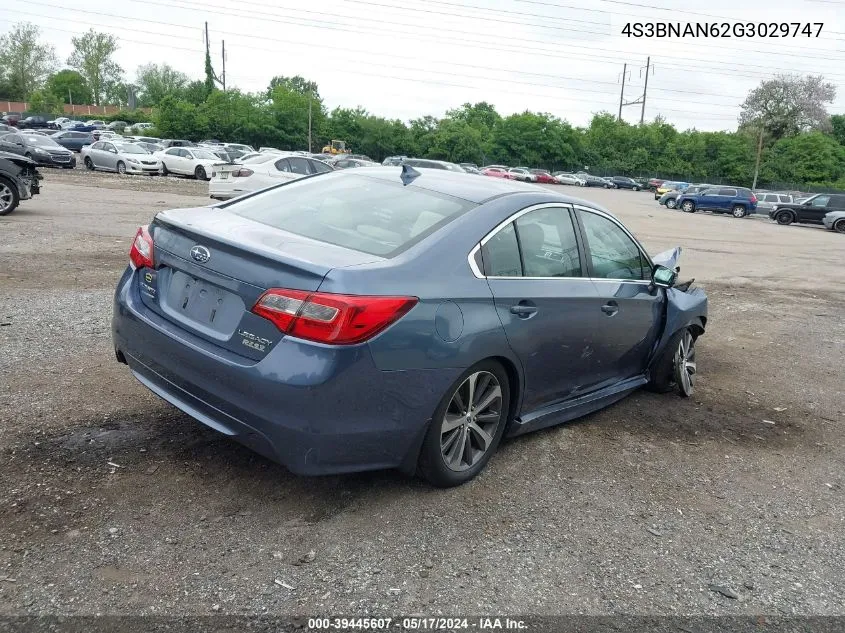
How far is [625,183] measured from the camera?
247 ft

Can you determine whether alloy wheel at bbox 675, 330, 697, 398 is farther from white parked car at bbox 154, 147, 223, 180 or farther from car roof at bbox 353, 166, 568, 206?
white parked car at bbox 154, 147, 223, 180

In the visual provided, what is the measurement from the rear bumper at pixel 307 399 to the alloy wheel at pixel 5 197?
11246mm

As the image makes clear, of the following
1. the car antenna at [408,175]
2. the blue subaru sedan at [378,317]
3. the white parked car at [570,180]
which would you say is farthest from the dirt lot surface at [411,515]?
the white parked car at [570,180]

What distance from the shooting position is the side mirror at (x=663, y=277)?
17.4ft

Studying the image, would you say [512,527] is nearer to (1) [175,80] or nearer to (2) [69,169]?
(2) [69,169]

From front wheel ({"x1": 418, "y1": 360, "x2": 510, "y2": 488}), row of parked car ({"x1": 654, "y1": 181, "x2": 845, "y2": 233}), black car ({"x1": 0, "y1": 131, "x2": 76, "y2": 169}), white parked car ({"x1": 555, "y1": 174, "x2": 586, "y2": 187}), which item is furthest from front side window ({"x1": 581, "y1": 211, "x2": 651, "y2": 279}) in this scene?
white parked car ({"x1": 555, "y1": 174, "x2": 586, "y2": 187})

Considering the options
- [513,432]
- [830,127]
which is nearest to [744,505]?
[513,432]

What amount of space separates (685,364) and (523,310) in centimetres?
249

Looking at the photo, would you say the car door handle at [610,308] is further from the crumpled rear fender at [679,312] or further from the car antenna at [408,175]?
the car antenna at [408,175]

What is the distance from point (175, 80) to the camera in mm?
130250

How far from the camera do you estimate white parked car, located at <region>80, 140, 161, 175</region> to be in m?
31.5

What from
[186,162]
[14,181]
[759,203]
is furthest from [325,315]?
[759,203]

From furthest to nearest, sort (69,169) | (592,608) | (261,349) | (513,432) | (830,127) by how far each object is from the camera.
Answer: (830,127), (69,169), (513,432), (261,349), (592,608)

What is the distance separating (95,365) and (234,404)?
8.39 feet
